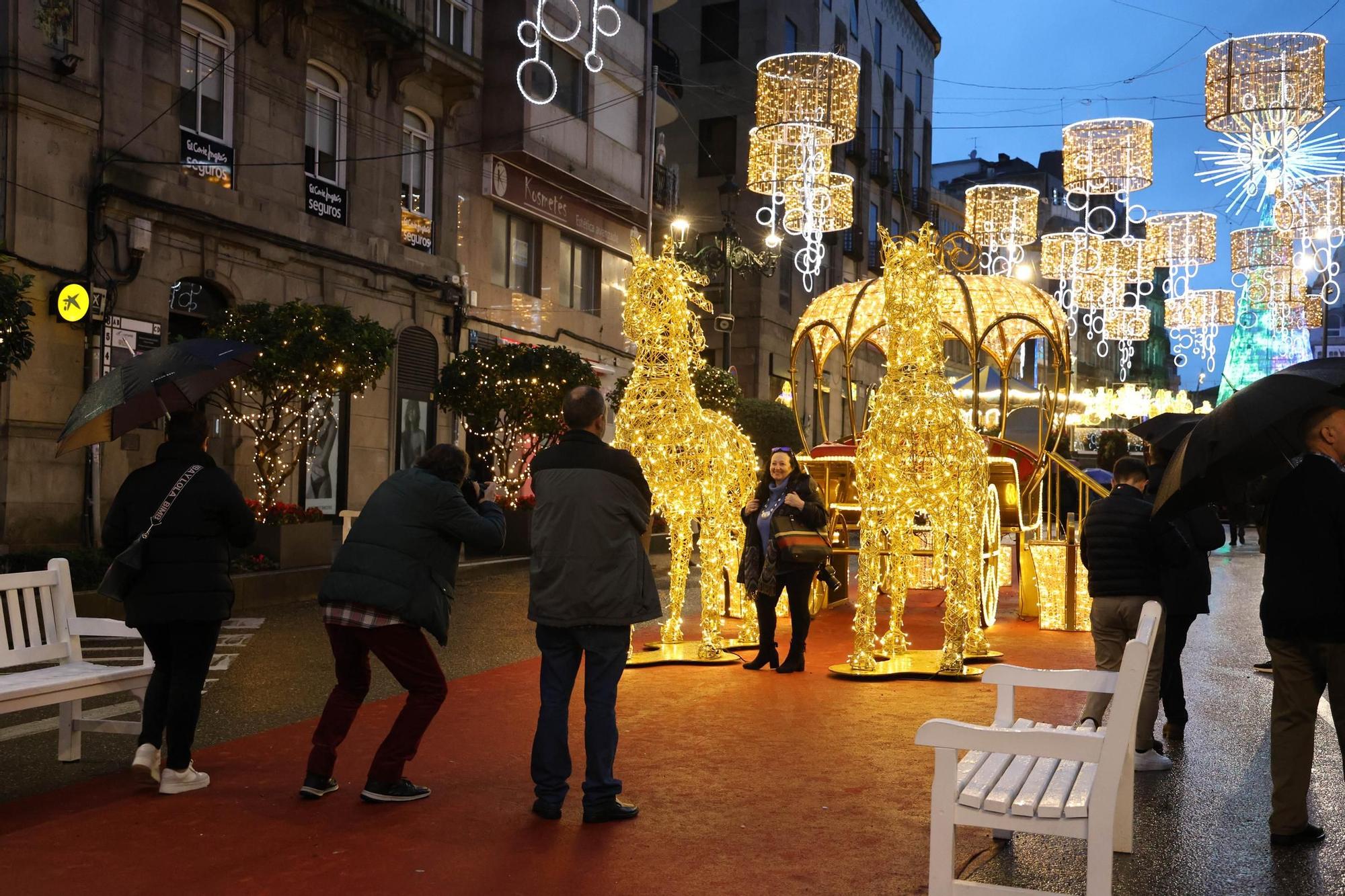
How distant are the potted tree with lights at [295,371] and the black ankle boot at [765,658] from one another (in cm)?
733

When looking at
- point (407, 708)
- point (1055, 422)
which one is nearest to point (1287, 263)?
point (1055, 422)

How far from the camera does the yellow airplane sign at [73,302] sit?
1556 centimetres

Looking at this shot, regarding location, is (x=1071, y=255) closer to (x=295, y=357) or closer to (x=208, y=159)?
(x=208, y=159)

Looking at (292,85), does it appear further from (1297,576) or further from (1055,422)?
(1297,576)

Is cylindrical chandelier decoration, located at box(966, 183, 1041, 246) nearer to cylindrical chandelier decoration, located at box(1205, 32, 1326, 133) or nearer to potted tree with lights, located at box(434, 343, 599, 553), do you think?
cylindrical chandelier decoration, located at box(1205, 32, 1326, 133)

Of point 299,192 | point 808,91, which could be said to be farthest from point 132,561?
point 299,192

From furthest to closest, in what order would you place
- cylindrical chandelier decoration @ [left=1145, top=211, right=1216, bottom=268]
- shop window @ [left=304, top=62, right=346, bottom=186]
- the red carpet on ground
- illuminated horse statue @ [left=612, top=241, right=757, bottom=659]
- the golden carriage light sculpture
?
cylindrical chandelier decoration @ [left=1145, top=211, right=1216, bottom=268], shop window @ [left=304, top=62, right=346, bottom=186], the golden carriage light sculpture, illuminated horse statue @ [left=612, top=241, right=757, bottom=659], the red carpet on ground

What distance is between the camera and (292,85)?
20.0m

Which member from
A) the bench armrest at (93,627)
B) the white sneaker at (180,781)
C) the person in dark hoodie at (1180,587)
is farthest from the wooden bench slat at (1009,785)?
the bench armrest at (93,627)

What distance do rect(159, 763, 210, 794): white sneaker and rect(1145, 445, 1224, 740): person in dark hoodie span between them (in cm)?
507

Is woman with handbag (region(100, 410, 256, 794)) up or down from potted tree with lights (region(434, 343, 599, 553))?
down

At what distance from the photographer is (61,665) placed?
21.8 feet

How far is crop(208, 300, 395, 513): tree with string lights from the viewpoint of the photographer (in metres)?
15.4

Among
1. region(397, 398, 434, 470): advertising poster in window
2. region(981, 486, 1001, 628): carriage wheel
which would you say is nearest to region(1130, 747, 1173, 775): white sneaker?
region(981, 486, 1001, 628): carriage wheel
